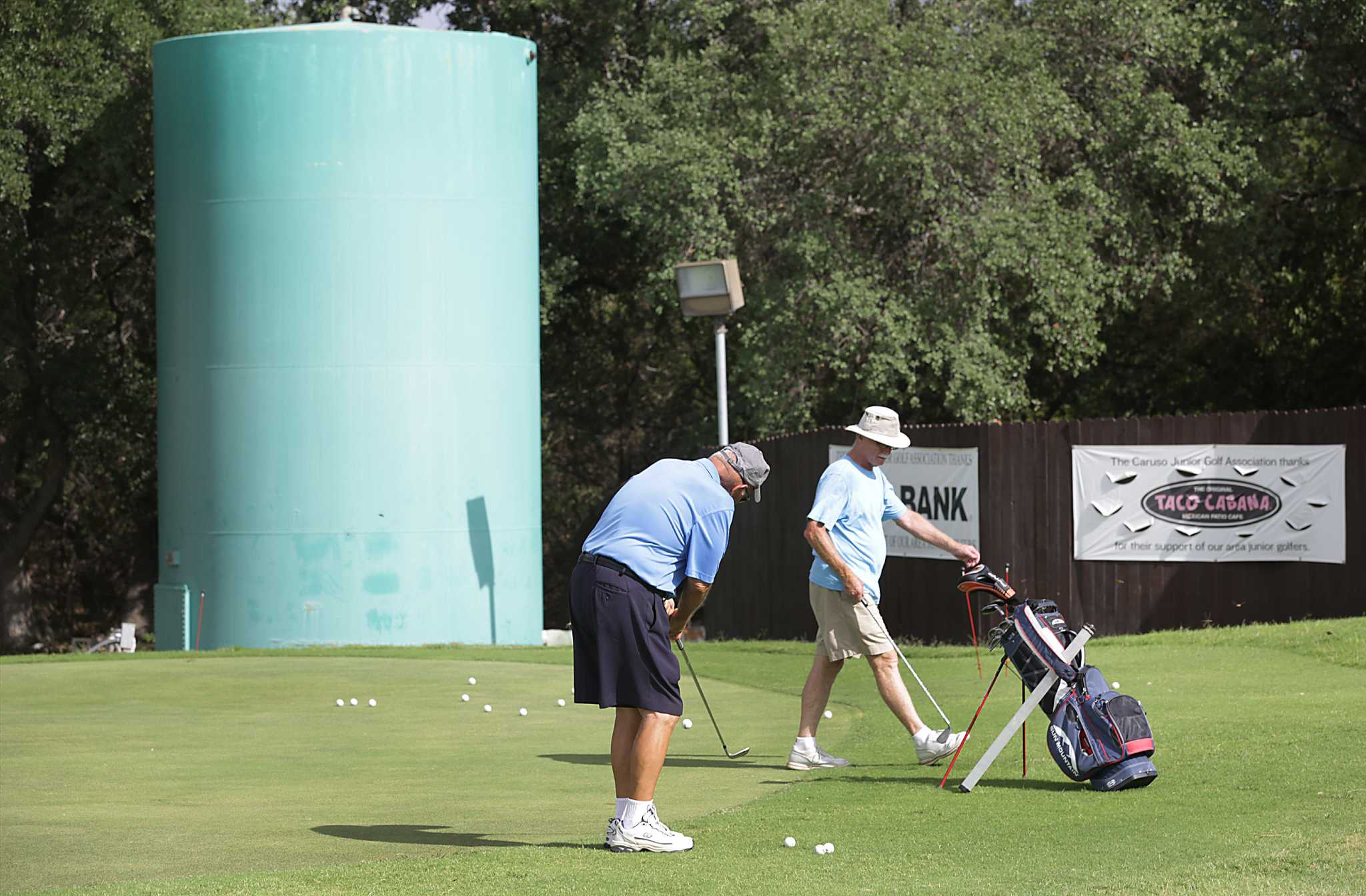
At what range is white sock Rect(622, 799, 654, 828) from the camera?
6.94 m

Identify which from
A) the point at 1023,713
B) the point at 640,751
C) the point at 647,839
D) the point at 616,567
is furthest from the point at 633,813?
the point at 1023,713

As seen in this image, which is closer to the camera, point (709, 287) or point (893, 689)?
point (893, 689)

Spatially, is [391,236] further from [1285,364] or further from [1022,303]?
[1285,364]

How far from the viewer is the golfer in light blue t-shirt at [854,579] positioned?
361 inches

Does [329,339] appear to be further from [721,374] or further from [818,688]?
[818,688]

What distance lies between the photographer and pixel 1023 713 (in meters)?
8.06

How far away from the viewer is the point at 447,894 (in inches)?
241

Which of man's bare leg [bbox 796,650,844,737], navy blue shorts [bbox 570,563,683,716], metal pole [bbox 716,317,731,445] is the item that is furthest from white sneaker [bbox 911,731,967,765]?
metal pole [bbox 716,317,731,445]

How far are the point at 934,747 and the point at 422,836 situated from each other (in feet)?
9.46

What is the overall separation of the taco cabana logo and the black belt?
11.1 m

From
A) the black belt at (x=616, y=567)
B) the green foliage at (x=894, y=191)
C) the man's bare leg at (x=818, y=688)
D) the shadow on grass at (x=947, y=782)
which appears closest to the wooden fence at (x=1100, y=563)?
the green foliage at (x=894, y=191)

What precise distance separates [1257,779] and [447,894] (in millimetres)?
4052

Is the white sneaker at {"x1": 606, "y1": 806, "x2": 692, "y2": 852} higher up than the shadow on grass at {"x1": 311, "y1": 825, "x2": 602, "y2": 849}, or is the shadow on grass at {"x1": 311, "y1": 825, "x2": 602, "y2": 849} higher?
the white sneaker at {"x1": 606, "y1": 806, "x2": 692, "y2": 852}

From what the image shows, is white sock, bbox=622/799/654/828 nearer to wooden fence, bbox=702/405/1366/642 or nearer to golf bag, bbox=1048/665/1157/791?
golf bag, bbox=1048/665/1157/791
